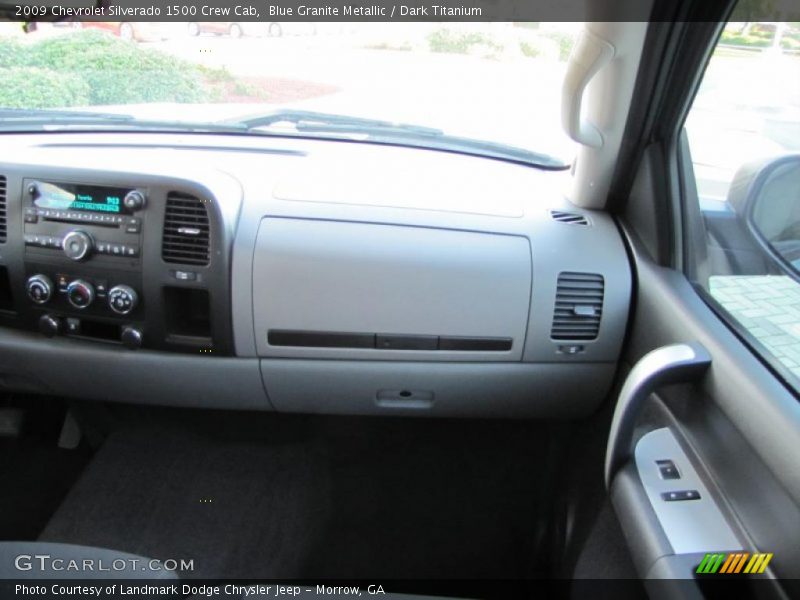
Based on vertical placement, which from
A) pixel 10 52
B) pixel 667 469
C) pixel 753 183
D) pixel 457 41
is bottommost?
pixel 667 469

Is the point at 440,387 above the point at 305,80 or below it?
below

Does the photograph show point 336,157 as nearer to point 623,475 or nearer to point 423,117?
point 423,117

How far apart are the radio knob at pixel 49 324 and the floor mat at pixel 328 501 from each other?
76 centimetres

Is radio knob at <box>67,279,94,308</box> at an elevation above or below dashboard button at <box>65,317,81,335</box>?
above

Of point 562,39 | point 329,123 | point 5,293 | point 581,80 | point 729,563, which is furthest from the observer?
point 329,123

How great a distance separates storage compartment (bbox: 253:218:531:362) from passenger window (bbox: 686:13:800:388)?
0.57m

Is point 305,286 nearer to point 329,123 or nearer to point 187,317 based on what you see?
point 187,317

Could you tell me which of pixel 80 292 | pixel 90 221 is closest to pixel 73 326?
pixel 80 292

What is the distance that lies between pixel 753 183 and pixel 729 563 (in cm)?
102

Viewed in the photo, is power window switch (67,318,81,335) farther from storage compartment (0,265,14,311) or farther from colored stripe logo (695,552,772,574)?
colored stripe logo (695,552,772,574)

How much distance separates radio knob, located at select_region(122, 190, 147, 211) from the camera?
1940 millimetres

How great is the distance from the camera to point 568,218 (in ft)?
6.93

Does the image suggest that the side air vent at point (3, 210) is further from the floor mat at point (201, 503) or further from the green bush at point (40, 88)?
the floor mat at point (201, 503)

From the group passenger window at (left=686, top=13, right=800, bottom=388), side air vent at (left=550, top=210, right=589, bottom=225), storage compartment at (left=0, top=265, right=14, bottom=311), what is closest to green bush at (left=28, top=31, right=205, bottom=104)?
storage compartment at (left=0, top=265, right=14, bottom=311)
